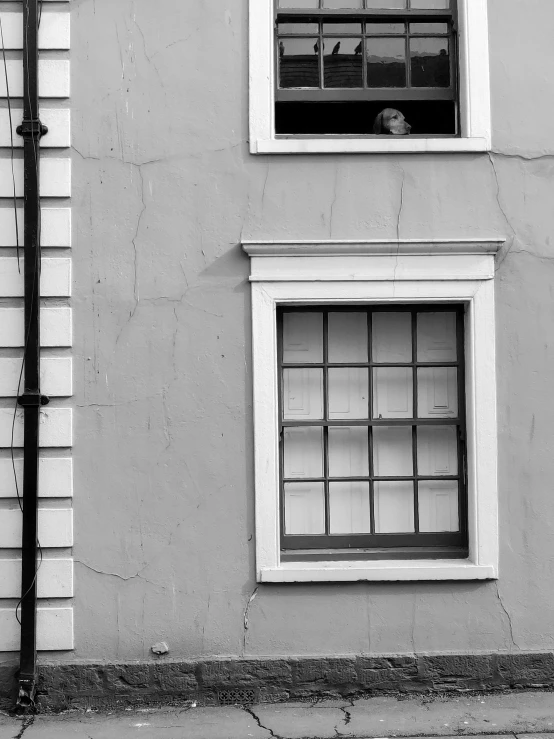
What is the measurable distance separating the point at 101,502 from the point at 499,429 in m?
2.98

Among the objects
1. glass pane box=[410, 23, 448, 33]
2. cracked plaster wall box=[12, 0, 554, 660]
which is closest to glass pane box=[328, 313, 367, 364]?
cracked plaster wall box=[12, 0, 554, 660]

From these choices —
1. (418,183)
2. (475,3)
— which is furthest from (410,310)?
Result: (475,3)

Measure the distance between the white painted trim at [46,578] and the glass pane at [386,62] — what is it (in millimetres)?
4350

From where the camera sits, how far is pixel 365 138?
6.17 meters

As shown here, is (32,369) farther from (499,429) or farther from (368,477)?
(499,429)

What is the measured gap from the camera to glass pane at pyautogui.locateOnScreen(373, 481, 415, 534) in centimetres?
630

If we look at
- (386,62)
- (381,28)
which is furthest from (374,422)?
(381,28)

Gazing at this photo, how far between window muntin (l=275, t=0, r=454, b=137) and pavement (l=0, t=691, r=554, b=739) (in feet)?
14.0

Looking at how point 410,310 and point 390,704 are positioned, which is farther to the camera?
point 410,310

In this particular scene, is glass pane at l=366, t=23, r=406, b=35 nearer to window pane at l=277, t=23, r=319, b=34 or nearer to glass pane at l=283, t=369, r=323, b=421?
window pane at l=277, t=23, r=319, b=34

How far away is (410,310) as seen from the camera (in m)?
6.31

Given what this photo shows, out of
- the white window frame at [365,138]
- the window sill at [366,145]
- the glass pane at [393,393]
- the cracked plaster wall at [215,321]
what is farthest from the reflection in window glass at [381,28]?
the glass pane at [393,393]

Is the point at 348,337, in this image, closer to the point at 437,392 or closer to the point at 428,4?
the point at 437,392

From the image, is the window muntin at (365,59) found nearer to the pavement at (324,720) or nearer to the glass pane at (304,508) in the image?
the glass pane at (304,508)
